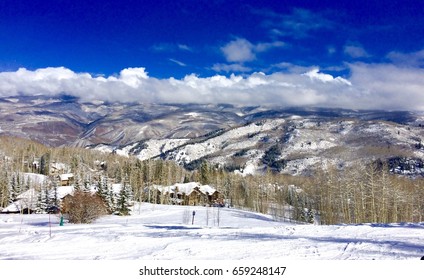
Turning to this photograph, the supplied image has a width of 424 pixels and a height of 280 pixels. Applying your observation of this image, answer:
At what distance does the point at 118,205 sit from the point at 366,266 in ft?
183

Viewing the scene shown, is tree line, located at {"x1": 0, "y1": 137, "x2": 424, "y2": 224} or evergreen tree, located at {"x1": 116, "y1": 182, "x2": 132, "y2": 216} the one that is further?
evergreen tree, located at {"x1": 116, "y1": 182, "x2": 132, "y2": 216}

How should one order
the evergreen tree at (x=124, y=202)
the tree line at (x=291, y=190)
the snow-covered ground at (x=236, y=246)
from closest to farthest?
the snow-covered ground at (x=236, y=246) < the tree line at (x=291, y=190) < the evergreen tree at (x=124, y=202)

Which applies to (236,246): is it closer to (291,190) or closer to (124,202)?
(124,202)

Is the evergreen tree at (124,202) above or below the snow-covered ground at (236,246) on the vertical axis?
below

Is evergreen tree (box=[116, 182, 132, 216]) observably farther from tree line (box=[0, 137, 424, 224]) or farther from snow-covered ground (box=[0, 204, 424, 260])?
snow-covered ground (box=[0, 204, 424, 260])

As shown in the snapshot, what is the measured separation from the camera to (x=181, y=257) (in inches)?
627

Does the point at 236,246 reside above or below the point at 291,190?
above

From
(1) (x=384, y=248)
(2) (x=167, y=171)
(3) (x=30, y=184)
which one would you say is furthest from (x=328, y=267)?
(2) (x=167, y=171)

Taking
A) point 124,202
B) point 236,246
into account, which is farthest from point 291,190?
point 236,246

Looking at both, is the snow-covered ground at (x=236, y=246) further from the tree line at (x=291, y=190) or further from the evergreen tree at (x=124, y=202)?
the evergreen tree at (x=124, y=202)

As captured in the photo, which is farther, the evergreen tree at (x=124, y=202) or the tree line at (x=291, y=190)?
the evergreen tree at (x=124, y=202)

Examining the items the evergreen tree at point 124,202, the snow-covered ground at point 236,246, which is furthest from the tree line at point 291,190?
the snow-covered ground at point 236,246

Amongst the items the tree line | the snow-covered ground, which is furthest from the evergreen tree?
the snow-covered ground

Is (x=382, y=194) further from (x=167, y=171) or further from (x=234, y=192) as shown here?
(x=167, y=171)
